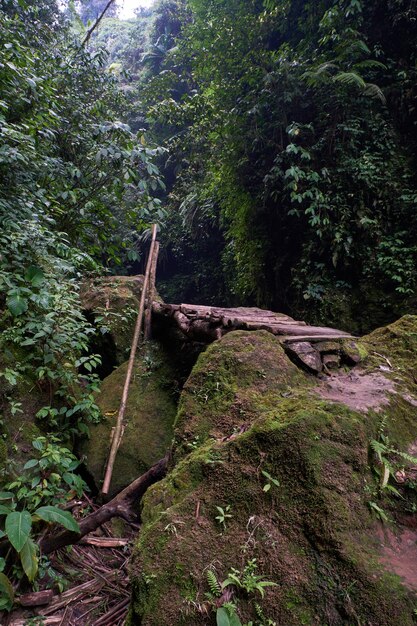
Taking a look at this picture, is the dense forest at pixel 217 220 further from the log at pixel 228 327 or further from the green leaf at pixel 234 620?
the log at pixel 228 327

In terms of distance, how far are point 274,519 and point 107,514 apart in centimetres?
148

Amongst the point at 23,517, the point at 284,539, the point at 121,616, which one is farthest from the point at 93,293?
the point at 284,539

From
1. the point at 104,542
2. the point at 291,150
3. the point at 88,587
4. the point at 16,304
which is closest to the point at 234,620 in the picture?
the point at 88,587

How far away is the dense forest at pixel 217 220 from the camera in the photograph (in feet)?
8.15

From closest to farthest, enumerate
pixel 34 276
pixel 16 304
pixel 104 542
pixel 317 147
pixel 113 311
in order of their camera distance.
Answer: pixel 104 542, pixel 16 304, pixel 34 276, pixel 113 311, pixel 317 147

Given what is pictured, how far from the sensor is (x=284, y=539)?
5.90ft

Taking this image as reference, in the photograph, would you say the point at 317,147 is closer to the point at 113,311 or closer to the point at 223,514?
the point at 113,311

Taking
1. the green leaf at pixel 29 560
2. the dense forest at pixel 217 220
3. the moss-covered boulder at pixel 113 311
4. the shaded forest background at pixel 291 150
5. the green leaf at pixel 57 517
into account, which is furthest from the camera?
the shaded forest background at pixel 291 150

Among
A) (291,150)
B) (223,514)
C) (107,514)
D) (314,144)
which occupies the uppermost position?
(314,144)

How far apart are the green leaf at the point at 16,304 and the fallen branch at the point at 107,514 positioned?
171cm

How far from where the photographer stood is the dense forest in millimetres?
2484

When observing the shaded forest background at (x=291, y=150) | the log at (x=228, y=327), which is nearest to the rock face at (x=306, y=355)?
the log at (x=228, y=327)

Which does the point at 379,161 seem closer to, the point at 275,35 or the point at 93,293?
the point at 275,35

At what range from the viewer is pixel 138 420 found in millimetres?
4246
